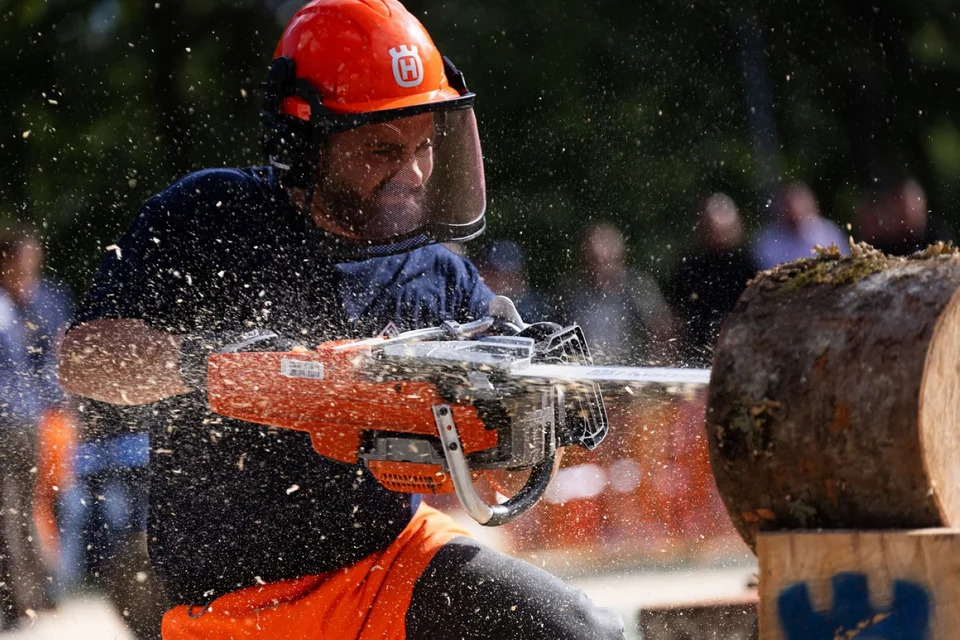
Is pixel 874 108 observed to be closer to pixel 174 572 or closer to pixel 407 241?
pixel 407 241

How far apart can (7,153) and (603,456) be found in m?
3.80

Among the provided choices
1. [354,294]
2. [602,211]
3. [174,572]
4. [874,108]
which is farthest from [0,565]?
[874,108]

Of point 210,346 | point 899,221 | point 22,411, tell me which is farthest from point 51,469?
point 899,221

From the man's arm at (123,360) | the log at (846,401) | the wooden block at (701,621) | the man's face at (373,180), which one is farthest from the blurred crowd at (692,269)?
the log at (846,401)

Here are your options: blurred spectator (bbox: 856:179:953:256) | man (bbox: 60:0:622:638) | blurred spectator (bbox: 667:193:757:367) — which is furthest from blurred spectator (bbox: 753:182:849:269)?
man (bbox: 60:0:622:638)

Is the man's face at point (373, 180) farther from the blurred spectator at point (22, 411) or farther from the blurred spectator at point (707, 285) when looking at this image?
the blurred spectator at point (707, 285)

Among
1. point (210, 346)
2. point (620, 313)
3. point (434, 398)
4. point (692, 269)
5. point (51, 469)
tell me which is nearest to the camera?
point (434, 398)

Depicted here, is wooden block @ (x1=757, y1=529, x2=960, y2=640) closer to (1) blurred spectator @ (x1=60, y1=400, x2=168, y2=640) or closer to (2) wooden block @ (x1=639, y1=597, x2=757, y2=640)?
(2) wooden block @ (x1=639, y1=597, x2=757, y2=640)

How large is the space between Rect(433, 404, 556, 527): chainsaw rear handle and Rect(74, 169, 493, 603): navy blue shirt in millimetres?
361

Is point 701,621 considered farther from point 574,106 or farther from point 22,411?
point 574,106

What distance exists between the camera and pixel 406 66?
282 cm

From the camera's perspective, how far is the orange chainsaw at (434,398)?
213 centimetres

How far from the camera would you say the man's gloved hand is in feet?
7.39

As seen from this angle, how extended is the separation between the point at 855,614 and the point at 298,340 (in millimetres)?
1427
